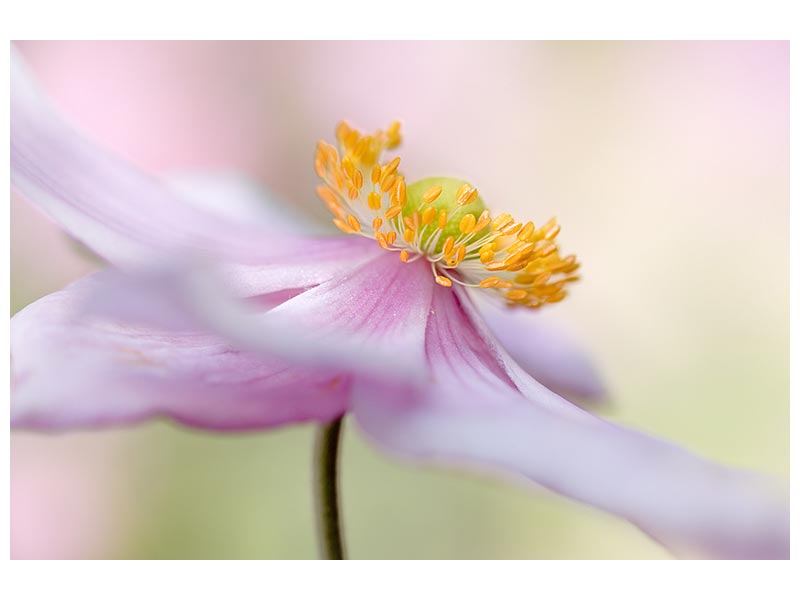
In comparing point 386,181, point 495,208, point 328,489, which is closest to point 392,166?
point 386,181

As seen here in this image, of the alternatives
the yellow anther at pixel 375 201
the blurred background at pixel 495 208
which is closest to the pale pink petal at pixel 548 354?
the yellow anther at pixel 375 201

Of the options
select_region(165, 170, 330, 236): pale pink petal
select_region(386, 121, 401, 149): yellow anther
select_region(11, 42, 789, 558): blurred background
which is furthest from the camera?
select_region(11, 42, 789, 558): blurred background

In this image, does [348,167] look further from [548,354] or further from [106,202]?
[548,354]

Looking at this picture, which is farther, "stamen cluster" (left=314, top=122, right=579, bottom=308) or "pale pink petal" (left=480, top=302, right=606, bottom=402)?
"pale pink petal" (left=480, top=302, right=606, bottom=402)

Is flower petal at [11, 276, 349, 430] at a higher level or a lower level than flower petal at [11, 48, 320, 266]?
lower

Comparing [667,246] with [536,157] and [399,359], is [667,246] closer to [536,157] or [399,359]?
[536,157]

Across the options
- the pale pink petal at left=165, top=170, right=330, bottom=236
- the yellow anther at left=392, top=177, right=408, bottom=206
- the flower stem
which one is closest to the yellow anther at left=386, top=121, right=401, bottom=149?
the yellow anther at left=392, top=177, right=408, bottom=206

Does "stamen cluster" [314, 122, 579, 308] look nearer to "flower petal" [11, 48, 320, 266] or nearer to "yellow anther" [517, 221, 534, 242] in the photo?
"yellow anther" [517, 221, 534, 242]
